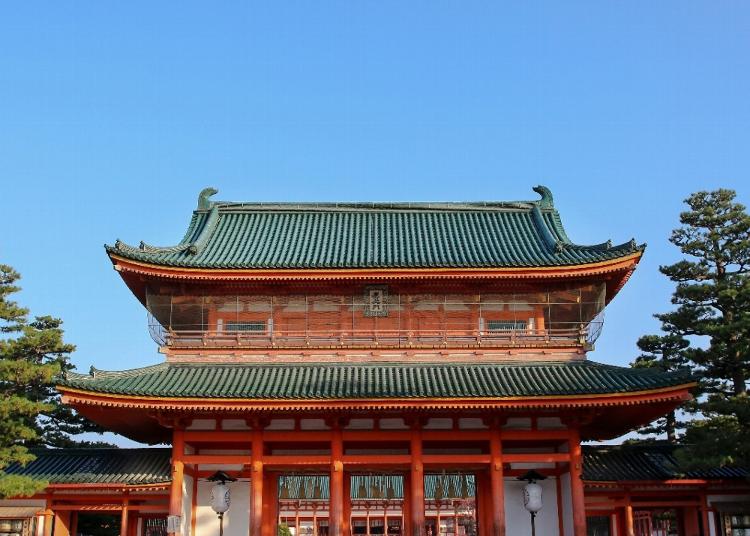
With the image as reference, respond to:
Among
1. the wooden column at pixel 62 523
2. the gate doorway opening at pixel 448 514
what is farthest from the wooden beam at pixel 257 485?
the gate doorway opening at pixel 448 514

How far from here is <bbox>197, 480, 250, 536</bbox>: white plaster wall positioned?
79.0 ft

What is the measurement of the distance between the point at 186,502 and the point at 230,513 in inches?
63.2

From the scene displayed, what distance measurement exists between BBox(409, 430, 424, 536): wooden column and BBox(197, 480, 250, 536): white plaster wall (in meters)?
5.51

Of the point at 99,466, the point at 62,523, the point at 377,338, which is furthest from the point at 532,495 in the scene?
the point at 62,523

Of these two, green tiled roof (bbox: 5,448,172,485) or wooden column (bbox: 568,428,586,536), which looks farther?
green tiled roof (bbox: 5,448,172,485)

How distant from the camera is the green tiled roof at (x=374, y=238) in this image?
2517cm

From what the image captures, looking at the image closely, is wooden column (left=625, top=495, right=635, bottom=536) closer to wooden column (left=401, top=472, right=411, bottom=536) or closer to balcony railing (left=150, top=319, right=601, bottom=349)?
balcony railing (left=150, top=319, right=601, bottom=349)

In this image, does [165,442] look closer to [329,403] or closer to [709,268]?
[329,403]

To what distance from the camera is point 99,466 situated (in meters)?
24.7

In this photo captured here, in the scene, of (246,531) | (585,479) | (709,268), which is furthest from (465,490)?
(709,268)

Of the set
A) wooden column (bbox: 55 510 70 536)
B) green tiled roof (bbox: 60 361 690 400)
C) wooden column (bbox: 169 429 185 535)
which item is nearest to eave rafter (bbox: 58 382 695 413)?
green tiled roof (bbox: 60 361 690 400)

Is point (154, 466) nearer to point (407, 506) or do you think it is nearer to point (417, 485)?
point (407, 506)

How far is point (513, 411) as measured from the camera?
75.2 ft

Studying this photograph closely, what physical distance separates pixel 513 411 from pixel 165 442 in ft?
45.2
